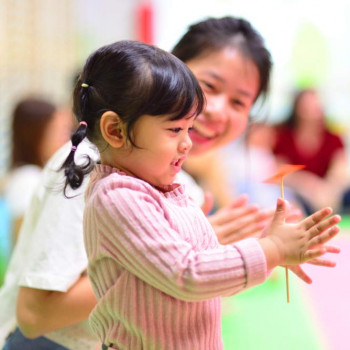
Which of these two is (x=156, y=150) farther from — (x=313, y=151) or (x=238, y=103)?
(x=313, y=151)

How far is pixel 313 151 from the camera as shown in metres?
3.71

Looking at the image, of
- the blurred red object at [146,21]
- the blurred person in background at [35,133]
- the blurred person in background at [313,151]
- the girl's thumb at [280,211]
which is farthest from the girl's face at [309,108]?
the girl's thumb at [280,211]

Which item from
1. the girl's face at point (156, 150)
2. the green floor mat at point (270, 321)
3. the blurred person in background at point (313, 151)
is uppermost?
the girl's face at point (156, 150)

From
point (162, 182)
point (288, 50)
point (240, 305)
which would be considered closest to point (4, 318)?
point (162, 182)

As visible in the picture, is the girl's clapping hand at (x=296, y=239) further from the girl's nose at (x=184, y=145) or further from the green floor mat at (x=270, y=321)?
the green floor mat at (x=270, y=321)

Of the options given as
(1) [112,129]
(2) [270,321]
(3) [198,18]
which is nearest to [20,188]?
(2) [270,321]

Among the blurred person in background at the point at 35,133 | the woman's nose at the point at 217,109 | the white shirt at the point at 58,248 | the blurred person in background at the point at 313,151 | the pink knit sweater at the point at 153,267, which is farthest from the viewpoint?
the blurred person in background at the point at 313,151

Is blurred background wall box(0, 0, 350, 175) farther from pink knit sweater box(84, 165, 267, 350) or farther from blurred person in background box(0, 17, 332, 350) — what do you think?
pink knit sweater box(84, 165, 267, 350)

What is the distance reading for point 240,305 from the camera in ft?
5.35

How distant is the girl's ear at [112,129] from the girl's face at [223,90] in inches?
14.8

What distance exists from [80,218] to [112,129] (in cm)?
25

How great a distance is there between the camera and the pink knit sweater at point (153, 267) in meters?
0.59

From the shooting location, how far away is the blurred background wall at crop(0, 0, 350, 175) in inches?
145

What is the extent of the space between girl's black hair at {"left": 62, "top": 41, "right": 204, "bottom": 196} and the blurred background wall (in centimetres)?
303
